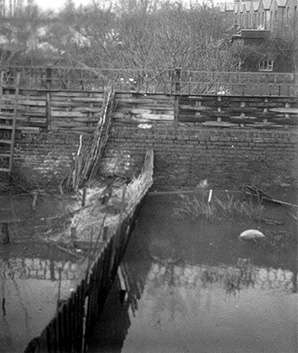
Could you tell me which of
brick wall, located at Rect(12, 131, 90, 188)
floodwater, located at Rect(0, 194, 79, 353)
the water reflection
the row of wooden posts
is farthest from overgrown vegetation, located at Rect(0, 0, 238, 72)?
the row of wooden posts

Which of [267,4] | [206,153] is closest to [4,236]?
[206,153]

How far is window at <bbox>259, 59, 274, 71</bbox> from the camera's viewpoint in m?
31.8

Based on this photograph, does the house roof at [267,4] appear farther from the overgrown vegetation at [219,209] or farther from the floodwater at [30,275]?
the floodwater at [30,275]

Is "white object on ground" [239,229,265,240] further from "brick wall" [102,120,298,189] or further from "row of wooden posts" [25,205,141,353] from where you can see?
"brick wall" [102,120,298,189]

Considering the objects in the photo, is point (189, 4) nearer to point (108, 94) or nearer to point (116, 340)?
point (108, 94)

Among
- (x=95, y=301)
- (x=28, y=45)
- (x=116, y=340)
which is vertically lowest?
(x=116, y=340)

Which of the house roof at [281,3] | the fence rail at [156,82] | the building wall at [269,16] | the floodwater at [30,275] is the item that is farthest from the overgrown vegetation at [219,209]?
the house roof at [281,3]

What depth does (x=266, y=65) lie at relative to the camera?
32.2 metres

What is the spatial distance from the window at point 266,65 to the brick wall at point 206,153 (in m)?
17.6

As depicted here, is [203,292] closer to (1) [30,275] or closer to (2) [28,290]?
(2) [28,290]

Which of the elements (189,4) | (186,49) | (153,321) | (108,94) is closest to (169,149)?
(108,94)

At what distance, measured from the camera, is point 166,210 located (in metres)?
12.5

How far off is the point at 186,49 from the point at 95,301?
19964 millimetres

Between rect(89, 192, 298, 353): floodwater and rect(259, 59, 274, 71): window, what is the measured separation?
72.7ft
